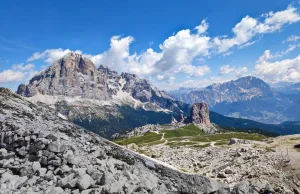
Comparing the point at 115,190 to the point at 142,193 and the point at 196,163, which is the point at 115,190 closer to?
the point at 142,193

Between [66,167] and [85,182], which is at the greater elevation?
[66,167]

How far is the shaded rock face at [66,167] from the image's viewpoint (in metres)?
24.5

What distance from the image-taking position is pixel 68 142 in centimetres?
3106

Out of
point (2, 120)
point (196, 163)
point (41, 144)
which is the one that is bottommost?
point (196, 163)

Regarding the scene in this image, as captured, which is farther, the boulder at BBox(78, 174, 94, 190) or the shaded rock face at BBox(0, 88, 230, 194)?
the shaded rock face at BBox(0, 88, 230, 194)

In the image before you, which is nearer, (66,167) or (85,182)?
(85,182)

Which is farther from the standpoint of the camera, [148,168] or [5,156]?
[148,168]

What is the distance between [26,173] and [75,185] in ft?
15.8

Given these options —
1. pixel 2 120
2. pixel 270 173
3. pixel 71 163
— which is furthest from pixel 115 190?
pixel 270 173

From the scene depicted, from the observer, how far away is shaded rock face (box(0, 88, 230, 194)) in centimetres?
2455

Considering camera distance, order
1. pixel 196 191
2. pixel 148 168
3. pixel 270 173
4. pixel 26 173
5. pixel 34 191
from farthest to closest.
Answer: pixel 270 173
pixel 148 168
pixel 196 191
pixel 26 173
pixel 34 191

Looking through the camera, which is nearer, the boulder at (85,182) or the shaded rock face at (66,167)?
the boulder at (85,182)

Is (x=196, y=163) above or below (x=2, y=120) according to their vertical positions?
below

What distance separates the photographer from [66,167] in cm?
2623
